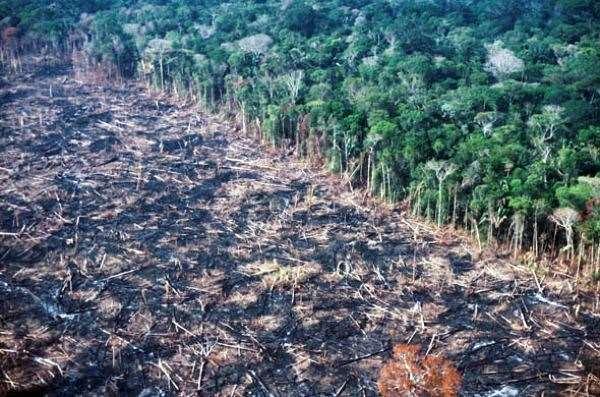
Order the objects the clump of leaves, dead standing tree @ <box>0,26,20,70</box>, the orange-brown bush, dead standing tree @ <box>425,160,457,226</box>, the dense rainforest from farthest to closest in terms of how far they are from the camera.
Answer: dead standing tree @ <box>0,26,20,70</box> → dead standing tree @ <box>425,160,457,226</box> → the dense rainforest → the clump of leaves → the orange-brown bush

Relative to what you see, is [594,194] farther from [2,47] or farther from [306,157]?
[2,47]

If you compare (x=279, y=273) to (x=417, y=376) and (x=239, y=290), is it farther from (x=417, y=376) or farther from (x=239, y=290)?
(x=417, y=376)

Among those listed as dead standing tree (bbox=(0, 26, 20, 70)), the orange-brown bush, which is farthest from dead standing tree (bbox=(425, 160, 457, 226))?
dead standing tree (bbox=(0, 26, 20, 70))

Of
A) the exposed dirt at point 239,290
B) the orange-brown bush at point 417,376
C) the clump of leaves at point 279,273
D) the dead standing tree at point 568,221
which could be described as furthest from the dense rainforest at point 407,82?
the orange-brown bush at point 417,376

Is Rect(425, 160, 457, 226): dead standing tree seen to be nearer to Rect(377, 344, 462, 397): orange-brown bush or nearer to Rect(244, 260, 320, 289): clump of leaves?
Rect(244, 260, 320, 289): clump of leaves

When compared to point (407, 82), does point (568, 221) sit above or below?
below

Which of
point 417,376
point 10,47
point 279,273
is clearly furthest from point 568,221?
point 10,47

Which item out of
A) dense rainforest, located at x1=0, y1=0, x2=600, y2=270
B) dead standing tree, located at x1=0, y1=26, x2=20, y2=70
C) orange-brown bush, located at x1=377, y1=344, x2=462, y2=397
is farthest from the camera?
dead standing tree, located at x1=0, y1=26, x2=20, y2=70

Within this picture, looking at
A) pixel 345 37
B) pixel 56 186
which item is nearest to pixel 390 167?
pixel 56 186
